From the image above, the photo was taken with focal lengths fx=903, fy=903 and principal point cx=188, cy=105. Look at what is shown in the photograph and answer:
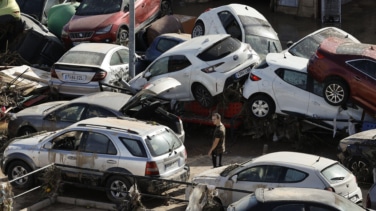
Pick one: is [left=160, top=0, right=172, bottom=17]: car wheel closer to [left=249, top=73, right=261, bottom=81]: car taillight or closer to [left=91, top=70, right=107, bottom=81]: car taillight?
[left=91, top=70, right=107, bottom=81]: car taillight

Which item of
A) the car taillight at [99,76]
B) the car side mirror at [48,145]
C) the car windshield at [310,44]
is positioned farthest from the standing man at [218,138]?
the car taillight at [99,76]

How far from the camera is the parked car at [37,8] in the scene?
27.5m

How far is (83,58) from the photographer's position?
22.2m

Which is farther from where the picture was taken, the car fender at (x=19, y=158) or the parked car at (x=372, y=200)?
the car fender at (x=19, y=158)

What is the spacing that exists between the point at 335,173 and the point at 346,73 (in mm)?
4410

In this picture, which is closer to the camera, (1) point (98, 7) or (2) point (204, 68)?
(2) point (204, 68)

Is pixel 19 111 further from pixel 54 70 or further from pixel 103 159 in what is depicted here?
pixel 103 159

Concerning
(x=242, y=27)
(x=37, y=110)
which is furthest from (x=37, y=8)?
(x=37, y=110)

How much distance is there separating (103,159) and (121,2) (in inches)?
392

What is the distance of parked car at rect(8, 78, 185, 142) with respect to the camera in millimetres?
18859

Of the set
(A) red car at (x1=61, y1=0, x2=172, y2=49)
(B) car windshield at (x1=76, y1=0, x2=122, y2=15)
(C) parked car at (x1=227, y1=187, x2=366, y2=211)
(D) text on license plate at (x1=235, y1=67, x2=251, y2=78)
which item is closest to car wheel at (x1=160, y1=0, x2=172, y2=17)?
(A) red car at (x1=61, y1=0, x2=172, y2=49)

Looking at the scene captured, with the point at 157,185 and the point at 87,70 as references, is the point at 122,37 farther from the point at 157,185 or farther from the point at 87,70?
the point at 157,185

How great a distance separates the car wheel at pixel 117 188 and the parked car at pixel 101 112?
8.80 ft

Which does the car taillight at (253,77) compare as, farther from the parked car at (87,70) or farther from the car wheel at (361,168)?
the parked car at (87,70)
